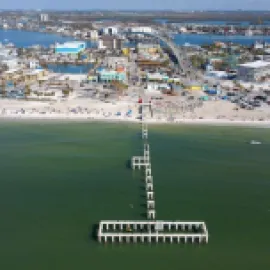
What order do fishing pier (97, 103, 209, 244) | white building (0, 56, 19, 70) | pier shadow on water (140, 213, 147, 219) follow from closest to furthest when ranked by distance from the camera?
fishing pier (97, 103, 209, 244) < pier shadow on water (140, 213, 147, 219) < white building (0, 56, 19, 70)

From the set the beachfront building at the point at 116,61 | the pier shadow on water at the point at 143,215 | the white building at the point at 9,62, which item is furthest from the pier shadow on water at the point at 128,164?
the white building at the point at 9,62

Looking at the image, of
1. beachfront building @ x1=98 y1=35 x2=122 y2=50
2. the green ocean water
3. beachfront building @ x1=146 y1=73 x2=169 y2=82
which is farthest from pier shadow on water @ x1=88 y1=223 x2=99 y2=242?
beachfront building @ x1=98 y1=35 x2=122 y2=50

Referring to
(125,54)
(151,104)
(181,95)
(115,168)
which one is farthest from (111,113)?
(125,54)

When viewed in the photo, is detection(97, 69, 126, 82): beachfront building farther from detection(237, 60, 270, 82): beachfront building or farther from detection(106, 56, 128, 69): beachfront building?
detection(237, 60, 270, 82): beachfront building

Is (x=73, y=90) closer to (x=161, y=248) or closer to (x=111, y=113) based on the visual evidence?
(x=111, y=113)

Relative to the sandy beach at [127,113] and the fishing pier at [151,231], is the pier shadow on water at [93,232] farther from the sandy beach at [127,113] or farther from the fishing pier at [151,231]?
the sandy beach at [127,113]
